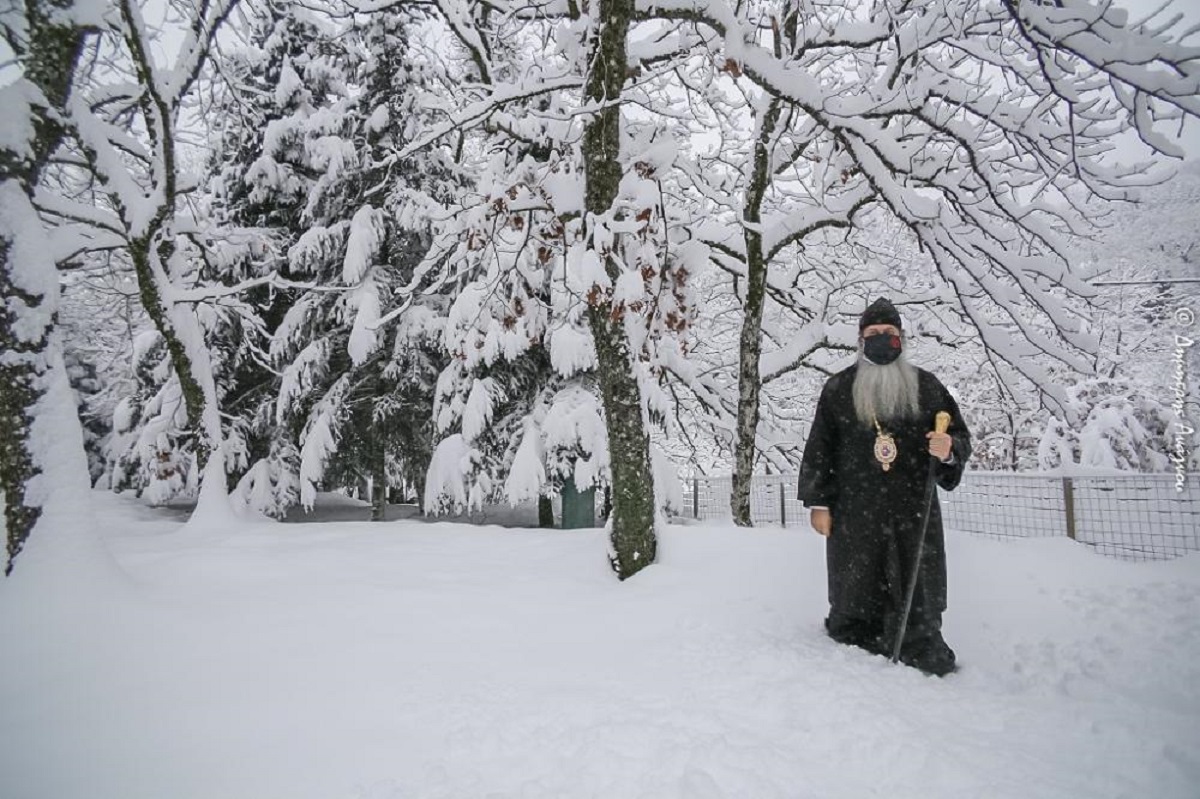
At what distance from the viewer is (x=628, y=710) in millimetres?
2564

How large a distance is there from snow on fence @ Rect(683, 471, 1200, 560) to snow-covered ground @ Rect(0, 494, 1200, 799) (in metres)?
4.26

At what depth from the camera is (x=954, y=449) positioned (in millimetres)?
3281

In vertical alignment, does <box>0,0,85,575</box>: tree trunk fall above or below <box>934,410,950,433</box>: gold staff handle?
above

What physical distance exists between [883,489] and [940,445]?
0.40m

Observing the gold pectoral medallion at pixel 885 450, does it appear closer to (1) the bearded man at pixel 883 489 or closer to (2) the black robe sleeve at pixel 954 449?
(1) the bearded man at pixel 883 489

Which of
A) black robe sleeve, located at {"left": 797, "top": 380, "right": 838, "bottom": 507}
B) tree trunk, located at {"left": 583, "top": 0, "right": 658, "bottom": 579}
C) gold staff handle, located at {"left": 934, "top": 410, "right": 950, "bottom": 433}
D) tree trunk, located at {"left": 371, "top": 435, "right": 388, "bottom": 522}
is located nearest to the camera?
gold staff handle, located at {"left": 934, "top": 410, "right": 950, "bottom": 433}

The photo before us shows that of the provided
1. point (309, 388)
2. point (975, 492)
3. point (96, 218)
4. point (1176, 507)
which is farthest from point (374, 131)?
point (1176, 507)

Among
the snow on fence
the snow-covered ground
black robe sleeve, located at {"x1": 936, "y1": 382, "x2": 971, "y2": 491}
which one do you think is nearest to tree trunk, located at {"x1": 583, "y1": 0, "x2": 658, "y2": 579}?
the snow-covered ground

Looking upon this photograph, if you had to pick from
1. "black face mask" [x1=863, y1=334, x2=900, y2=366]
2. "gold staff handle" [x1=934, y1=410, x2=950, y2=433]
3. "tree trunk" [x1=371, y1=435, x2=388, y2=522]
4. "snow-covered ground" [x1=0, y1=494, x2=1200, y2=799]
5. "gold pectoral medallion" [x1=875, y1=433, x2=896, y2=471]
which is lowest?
"snow-covered ground" [x1=0, y1=494, x2=1200, y2=799]

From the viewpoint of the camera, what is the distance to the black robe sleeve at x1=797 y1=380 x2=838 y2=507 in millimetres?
3607

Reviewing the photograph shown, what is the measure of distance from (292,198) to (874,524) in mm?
12182

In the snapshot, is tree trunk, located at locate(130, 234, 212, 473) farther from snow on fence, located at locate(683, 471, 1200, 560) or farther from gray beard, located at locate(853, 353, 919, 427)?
snow on fence, located at locate(683, 471, 1200, 560)

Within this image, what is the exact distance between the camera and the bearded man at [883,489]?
3.28m

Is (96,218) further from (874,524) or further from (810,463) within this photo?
(874,524)
